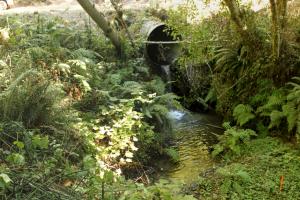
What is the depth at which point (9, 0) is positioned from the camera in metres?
15.3

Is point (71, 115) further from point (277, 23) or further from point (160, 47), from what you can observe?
point (160, 47)

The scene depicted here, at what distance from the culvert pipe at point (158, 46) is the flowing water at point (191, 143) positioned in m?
1.62

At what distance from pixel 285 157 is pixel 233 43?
9.85ft

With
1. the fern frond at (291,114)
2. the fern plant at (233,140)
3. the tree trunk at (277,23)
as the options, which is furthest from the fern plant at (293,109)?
the fern plant at (233,140)

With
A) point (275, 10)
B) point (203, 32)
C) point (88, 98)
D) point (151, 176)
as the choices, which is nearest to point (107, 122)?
point (88, 98)

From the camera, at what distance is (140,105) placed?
27.5ft

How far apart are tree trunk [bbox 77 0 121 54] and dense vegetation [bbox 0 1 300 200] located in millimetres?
310

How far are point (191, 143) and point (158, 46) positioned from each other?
3.55 metres

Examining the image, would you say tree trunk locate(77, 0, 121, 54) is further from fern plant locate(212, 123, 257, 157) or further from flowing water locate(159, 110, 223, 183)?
fern plant locate(212, 123, 257, 157)

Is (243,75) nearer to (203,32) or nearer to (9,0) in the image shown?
(203,32)

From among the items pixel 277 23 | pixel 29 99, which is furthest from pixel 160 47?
pixel 29 99

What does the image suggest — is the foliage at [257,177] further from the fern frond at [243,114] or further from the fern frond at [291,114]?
the fern frond at [243,114]

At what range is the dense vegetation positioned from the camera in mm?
5340

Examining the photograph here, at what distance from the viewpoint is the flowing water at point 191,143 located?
742cm
